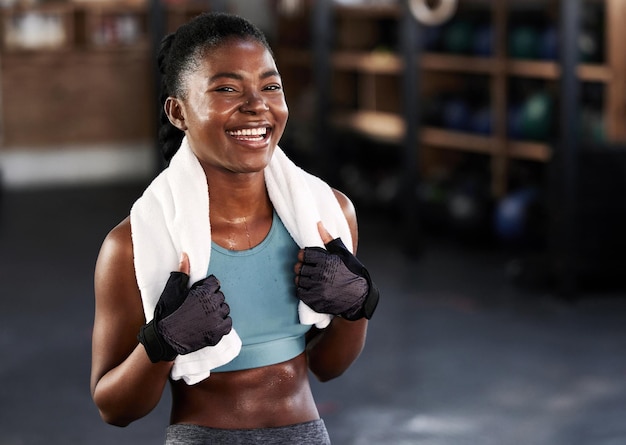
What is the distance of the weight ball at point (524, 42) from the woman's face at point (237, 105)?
513cm

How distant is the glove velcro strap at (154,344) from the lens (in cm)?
152

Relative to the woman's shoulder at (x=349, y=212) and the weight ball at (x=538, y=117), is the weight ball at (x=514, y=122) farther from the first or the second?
the woman's shoulder at (x=349, y=212)

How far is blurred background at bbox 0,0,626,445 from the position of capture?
3.96 metres

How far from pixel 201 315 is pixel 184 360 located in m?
0.11

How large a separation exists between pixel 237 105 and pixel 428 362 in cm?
296


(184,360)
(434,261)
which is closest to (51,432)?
(184,360)

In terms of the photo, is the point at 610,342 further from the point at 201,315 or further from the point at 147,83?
the point at 147,83

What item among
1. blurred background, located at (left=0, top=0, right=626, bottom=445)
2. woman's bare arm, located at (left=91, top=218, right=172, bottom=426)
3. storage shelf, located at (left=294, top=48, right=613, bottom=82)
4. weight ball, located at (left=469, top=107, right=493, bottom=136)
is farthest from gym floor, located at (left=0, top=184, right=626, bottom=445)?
woman's bare arm, located at (left=91, top=218, right=172, bottom=426)

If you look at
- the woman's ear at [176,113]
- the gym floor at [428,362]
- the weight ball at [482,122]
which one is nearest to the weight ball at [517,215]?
the gym floor at [428,362]

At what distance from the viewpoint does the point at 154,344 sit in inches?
60.1

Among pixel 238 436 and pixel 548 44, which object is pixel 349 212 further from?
pixel 548 44

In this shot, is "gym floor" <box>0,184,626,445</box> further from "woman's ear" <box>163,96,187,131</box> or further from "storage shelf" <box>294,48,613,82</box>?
"woman's ear" <box>163,96,187,131</box>

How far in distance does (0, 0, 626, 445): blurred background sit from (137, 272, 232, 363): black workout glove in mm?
2108

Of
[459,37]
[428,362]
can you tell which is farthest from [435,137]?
[428,362]
